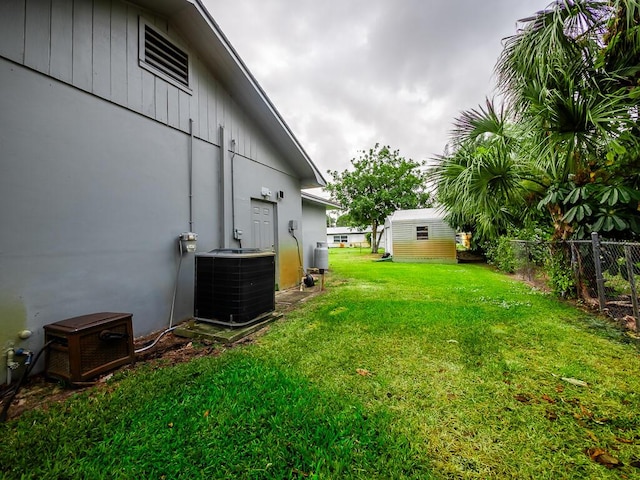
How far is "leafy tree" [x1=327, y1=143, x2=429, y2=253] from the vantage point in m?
17.9

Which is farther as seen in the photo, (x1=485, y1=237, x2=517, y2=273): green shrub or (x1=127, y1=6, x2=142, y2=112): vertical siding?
(x1=485, y1=237, x2=517, y2=273): green shrub

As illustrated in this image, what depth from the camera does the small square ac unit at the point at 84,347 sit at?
7.25 feet

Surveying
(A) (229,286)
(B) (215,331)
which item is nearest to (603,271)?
(A) (229,286)

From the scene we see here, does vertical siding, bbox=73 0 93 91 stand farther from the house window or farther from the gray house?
the house window

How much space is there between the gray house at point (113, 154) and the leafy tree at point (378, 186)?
13.8 metres

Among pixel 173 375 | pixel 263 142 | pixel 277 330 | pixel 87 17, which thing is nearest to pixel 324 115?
pixel 263 142

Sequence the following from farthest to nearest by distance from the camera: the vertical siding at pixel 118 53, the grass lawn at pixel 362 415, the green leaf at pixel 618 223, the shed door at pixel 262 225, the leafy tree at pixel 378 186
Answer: the leafy tree at pixel 378 186
the shed door at pixel 262 225
the green leaf at pixel 618 223
the vertical siding at pixel 118 53
the grass lawn at pixel 362 415

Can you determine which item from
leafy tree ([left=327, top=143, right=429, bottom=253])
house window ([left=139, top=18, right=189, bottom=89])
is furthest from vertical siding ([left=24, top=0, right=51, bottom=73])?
leafy tree ([left=327, top=143, right=429, bottom=253])

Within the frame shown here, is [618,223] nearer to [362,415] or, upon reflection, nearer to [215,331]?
[362,415]

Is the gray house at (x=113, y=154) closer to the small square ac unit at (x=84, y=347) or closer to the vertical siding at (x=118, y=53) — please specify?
the vertical siding at (x=118, y=53)

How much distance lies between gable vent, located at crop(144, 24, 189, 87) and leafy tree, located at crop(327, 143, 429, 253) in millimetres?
14456

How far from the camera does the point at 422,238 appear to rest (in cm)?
1359

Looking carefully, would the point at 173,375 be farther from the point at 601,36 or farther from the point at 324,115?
the point at 324,115

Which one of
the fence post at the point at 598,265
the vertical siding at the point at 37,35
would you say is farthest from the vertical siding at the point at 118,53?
the fence post at the point at 598,265
